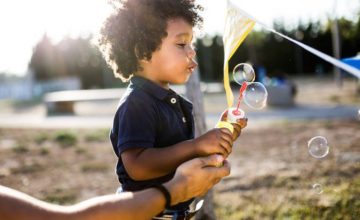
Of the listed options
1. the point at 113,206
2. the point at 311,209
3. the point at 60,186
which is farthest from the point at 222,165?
the point at 60,186

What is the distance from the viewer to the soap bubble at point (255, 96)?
8.02 ft

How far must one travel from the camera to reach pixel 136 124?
6.02ft

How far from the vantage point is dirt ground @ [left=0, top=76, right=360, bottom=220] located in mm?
3883

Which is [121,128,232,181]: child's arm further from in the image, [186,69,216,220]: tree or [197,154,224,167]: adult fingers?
[186,69,216,220]: tree

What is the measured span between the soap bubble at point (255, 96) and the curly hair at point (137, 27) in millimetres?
501

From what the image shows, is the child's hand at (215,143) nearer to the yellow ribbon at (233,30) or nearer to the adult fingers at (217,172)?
the adult fingers at (217,172)

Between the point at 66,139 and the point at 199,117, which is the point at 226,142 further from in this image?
the point at 66,139

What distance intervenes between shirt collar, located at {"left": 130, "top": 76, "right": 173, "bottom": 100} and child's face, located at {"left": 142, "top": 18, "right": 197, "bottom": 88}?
7cm

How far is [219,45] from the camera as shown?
46.4 m

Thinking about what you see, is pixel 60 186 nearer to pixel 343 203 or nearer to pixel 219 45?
pixel 343 203

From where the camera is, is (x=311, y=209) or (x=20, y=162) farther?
(x=20, y=162)

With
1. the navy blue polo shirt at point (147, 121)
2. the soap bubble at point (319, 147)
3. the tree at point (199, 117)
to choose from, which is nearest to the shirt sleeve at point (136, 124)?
the navy blue polo shirt at point (147, 121)

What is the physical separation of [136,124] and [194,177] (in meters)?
0.50

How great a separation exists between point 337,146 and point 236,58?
40.3 metres
